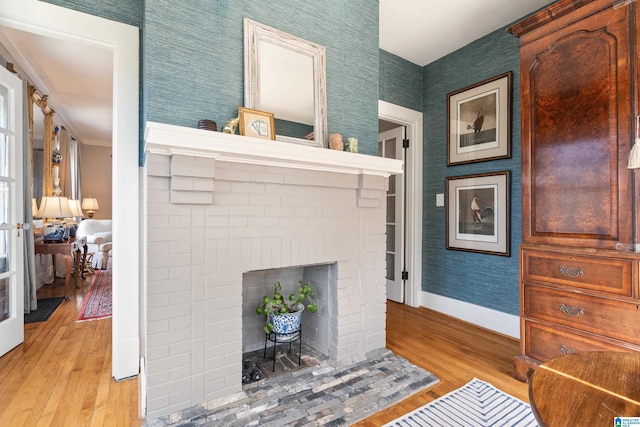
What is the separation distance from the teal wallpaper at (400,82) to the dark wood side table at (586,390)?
9.27 ft

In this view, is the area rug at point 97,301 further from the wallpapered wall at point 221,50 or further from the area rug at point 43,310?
the wallpapered wall at point 221,50

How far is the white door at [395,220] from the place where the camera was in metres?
3.67

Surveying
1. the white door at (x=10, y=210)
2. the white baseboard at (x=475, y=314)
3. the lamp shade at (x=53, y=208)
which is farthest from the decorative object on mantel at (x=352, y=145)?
the lamp shade at (x=53, y=208)

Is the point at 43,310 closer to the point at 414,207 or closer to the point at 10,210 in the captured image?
the point at 10,210

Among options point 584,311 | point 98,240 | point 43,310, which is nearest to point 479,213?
point 584,311

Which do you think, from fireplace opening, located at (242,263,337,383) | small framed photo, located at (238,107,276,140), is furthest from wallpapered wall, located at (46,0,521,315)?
fireplace opening, located at (242,263,337,383)

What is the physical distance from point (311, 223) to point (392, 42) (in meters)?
2.14

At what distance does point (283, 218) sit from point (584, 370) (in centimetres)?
154

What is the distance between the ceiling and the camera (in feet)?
8.52

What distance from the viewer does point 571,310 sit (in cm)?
179

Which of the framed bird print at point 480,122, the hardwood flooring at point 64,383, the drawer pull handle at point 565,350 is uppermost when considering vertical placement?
the framed bird print at point 480,122

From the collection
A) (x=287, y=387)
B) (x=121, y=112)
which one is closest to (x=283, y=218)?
(x=287, y=387)

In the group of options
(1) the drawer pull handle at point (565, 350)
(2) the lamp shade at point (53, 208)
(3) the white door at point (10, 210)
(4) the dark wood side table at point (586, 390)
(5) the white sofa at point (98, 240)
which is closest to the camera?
(4) the dark wood side table at point (586, 390)

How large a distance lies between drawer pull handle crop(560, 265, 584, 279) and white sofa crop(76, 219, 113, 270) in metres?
5.97
